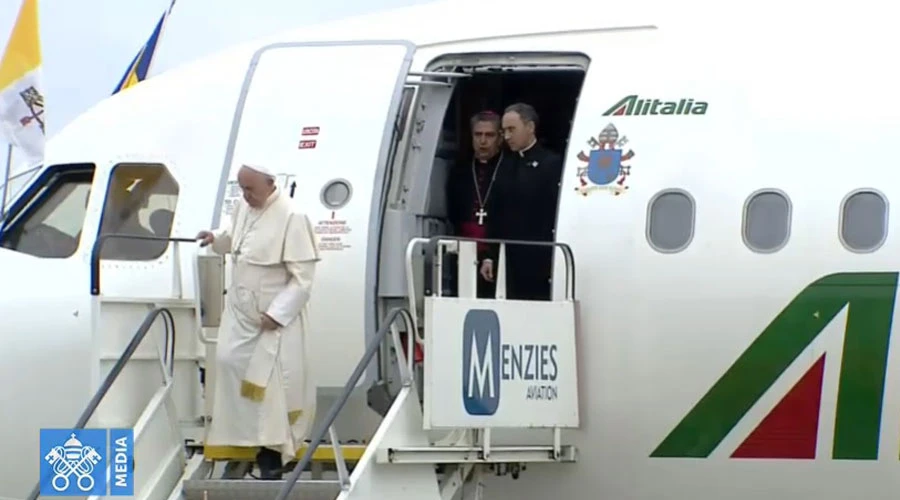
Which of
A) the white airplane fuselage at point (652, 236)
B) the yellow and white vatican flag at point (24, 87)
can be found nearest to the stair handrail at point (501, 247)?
the white airplane fuselage at point (652, 236)

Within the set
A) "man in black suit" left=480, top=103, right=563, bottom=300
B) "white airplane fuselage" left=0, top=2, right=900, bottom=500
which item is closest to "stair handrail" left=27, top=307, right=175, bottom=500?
"white airplane fuselage" left=0, top=2, right=900, bottom=500

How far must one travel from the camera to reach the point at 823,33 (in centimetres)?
1122

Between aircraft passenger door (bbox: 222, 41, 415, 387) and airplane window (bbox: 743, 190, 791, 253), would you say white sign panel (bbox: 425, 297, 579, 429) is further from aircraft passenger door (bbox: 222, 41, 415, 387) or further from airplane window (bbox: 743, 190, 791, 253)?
airplane window (bbox: 743, 190, 791, 253)

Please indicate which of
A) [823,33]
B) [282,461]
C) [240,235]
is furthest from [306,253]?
[823,33]

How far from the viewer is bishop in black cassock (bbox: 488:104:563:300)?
37.6 ft

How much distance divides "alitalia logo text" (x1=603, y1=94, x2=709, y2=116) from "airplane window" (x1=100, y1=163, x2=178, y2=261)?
313 cm

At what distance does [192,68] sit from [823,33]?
4.50 meters

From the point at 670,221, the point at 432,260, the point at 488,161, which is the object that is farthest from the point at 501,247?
the point at 488,161

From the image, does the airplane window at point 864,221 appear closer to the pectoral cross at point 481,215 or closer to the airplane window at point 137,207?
the pectoral cross at point 481,215

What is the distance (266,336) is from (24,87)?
39.4 feet

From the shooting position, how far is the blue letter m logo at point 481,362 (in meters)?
10.5

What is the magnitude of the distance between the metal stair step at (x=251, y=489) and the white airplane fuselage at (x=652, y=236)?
760 mm

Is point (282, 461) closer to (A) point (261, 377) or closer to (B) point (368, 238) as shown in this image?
(A) point (261, 377)

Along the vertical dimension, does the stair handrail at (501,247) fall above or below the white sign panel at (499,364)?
above
